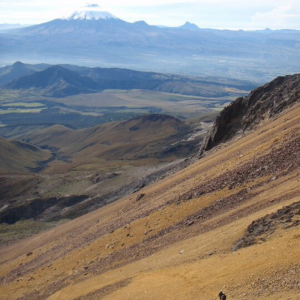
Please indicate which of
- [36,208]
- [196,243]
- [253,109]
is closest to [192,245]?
[196,243]

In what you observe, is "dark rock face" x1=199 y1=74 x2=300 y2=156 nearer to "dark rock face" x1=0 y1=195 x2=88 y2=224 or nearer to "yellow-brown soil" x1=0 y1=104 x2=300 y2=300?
"yellow-brown soil" x1=0 y1=104 x2=300 y2=300

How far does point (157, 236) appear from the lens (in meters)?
30.7

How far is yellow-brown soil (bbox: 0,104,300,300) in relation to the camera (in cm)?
1917

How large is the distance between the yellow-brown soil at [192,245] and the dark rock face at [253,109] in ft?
29.6

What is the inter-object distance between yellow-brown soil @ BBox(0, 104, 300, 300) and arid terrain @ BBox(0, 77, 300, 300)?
7 cm

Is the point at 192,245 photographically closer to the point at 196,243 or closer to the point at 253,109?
the point at 196,243

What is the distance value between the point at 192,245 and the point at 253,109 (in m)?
38.3

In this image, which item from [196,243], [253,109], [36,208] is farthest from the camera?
[36,208]

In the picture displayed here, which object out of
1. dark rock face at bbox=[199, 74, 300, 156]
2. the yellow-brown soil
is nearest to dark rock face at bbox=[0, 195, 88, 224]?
dark rock face at bbox=[199, 74, 300, 156]

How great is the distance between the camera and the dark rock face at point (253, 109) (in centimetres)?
5603

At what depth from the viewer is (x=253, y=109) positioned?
60250 mm

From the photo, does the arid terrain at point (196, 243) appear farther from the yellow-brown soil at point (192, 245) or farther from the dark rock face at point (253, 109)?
the dark rock face at point (253, 109)

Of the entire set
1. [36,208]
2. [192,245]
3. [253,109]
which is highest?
[253,109]

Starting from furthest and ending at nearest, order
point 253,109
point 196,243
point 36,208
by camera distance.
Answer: point 36,208, point 253,109, point 196,243
